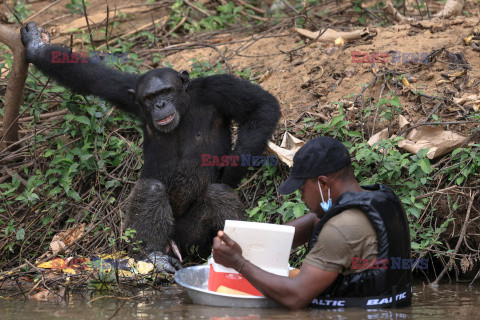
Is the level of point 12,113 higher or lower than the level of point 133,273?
higher

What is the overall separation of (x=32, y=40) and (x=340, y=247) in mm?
4530

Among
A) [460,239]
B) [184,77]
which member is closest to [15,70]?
[184,77]

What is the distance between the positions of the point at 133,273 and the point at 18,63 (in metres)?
2.82

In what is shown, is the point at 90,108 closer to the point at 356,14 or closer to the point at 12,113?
the point at 12,113

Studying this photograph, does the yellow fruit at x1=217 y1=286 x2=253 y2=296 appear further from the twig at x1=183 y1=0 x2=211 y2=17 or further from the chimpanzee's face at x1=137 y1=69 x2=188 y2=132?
the twig at x1=183 y1=0 x2=211 y2=17

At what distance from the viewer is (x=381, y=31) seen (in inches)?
347

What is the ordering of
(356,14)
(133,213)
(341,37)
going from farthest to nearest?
(356,14)
(341,37)
(133,213)

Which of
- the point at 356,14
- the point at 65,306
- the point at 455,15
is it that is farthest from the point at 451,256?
the point at 356,14

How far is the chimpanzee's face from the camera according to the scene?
21.4ft

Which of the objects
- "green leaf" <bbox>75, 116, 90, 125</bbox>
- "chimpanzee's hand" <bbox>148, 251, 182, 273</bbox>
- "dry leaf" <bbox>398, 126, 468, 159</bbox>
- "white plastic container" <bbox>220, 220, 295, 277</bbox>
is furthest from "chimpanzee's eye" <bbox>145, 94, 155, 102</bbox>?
"dry leaf" <bbox>398, 126, 468, 159</bbox>

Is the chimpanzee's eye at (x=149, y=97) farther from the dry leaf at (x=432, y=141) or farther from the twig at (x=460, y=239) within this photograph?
the twig at (x=460, y=239)

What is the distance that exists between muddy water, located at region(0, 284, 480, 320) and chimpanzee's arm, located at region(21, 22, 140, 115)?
7.87 feet

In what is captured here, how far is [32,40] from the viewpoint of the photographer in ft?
23.2

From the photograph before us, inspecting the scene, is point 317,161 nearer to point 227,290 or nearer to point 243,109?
point 227,290
